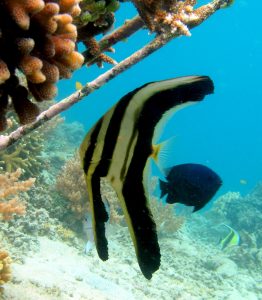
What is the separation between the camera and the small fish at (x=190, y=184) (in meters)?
3.12

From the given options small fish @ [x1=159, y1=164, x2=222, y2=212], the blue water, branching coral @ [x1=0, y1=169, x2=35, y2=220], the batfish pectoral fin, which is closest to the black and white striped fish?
the batfish pectoral fin

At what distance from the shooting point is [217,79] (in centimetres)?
11325

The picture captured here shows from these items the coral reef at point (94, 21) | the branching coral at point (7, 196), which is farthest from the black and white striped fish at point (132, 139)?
the branching coral at point (7, 196)

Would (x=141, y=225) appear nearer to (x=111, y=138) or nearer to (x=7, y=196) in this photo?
(x=111, y=138)

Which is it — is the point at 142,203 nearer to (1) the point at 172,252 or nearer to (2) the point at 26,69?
(2) the point at 26,69

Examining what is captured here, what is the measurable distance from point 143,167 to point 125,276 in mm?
6283

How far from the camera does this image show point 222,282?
8516mm

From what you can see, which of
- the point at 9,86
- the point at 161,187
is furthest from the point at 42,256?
the point at 9,86

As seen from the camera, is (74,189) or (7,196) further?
(74,189)

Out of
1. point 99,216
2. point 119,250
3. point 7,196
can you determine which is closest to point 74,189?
point 119,250

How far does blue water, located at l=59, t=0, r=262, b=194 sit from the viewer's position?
90.4 meters

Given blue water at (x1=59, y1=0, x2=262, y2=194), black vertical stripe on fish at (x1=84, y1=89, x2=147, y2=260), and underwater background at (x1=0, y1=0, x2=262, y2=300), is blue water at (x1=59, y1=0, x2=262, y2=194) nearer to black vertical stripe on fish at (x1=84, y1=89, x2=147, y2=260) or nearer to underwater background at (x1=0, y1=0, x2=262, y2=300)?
underwater background at (x1=0, y1=0, x2=262, y2=300)

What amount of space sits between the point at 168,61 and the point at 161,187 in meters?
114

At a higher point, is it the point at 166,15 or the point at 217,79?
the point at 166,15
